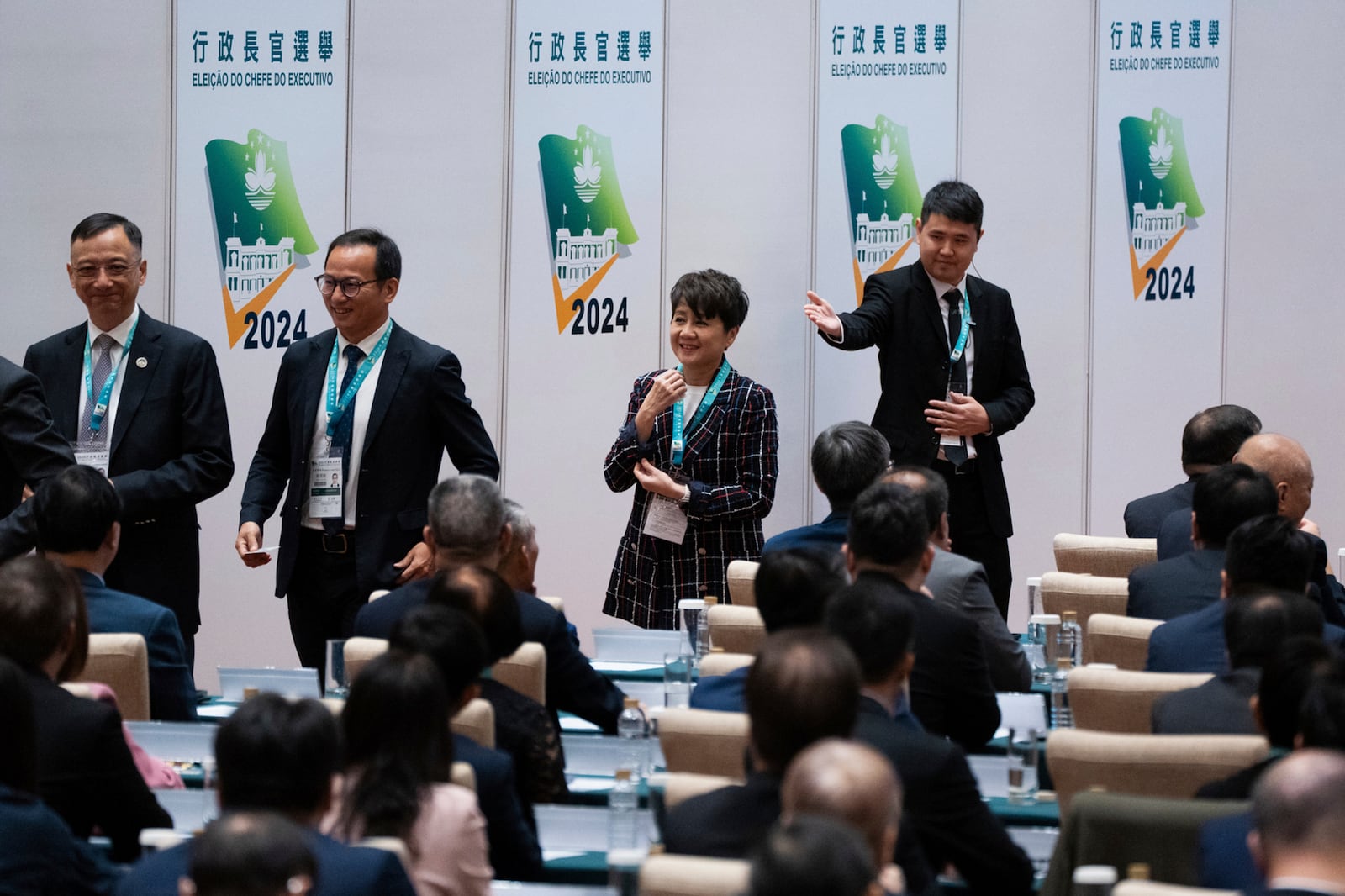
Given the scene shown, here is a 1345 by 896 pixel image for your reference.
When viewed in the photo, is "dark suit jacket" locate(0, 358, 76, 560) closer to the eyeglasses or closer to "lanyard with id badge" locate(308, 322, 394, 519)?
"lanyard with id badge" locate(308, 322, 394, 519)

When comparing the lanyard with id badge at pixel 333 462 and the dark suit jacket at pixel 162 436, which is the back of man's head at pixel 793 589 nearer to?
the lanyard with id badge at pixel 333 462

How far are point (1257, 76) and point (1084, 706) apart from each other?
511 centimetres

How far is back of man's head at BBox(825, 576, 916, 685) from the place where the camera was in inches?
125

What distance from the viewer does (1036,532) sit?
8.02m

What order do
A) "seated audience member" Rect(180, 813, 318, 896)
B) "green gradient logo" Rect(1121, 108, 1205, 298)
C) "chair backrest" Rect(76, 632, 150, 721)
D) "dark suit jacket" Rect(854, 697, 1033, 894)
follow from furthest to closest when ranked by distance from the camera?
"green gradient logo" Rect(1121, 108, 1205, 298)
"chair backrest" Rect(76, 632, 150, 721)
"dark suit jacket" Rect(854, 697, 1033, 894)
"seated audience member" Rect(180, 813, 318, 896)

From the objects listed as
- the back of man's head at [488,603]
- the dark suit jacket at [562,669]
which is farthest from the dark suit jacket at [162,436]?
the back of man's head at [488,603]

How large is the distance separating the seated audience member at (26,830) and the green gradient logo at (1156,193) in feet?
20.5

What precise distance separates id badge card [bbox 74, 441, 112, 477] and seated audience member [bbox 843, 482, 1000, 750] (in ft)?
10.3

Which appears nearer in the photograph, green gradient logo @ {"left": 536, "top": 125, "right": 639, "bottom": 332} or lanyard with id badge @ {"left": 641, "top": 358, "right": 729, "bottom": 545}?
lanyard with id badge @ {"left": 641, "top": 358, "right": 729, "bottom": 545}

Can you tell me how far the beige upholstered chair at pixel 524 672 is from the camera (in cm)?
386

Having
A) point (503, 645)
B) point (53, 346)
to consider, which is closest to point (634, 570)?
point (53, 346)

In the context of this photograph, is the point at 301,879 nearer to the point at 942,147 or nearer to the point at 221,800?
the point at 221,800

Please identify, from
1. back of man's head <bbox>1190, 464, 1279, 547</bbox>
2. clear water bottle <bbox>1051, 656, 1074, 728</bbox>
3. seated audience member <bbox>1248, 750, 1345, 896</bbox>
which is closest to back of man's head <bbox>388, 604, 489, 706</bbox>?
seated audience member <bbox>1248, 750, 1345, 896</bbox>

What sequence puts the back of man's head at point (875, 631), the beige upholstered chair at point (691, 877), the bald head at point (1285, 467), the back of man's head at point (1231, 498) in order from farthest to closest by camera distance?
the bald head at point (1285, 467) < the back of man's head at point (1231, 498) < the back of man's head at point (875, 631) < the beige upholstered chair at point (691, 877)
